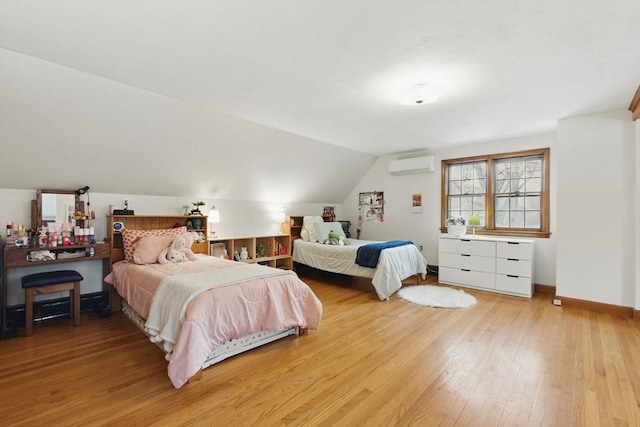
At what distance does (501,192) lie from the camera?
16.1ft

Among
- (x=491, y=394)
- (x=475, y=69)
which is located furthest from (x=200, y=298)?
(x=475, y=69)

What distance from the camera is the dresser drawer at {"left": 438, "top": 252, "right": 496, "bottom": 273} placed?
445 centimetres

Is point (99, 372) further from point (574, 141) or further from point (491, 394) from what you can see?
point (574, 141)

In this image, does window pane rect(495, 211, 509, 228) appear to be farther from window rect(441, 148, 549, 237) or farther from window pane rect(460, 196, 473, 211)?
window pane rect(460, 196, 473, 211)

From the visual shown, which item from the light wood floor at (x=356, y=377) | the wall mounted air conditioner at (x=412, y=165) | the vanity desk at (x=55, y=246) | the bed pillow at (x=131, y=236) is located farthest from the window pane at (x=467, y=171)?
the vanity desk at (x=55, y=246)

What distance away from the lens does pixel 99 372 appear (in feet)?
7.41

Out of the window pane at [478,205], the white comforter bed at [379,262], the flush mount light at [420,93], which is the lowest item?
the white comforter bed at [379,262]

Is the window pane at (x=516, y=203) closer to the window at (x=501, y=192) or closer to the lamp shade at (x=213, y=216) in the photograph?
the window at (x=501, y=192)

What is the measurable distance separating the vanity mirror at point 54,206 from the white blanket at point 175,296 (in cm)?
187

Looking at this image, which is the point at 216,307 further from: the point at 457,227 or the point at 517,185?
the point at 517,185

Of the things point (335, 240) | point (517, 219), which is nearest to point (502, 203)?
point (517, 219)

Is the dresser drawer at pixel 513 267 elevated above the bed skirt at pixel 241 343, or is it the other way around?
the dresser drawer at pixel 513 267

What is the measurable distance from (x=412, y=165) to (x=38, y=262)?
5380mm

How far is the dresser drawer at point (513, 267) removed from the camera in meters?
4.15
